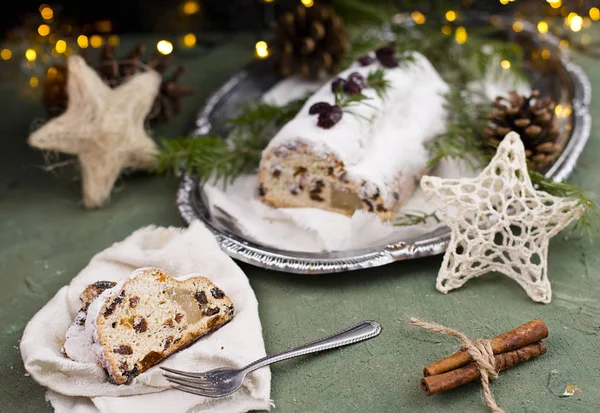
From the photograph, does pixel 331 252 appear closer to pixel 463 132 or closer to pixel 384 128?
pixel 384 128

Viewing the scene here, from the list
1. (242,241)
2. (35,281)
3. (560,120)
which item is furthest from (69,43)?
(560,120)

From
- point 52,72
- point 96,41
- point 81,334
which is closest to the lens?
point 81,334

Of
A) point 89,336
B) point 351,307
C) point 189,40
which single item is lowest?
point 351,307

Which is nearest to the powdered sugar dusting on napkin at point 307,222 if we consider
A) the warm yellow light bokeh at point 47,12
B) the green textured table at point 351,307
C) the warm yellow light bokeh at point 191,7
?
the green textured table at point 351,307

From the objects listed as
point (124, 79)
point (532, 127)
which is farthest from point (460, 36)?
point (124, 79)

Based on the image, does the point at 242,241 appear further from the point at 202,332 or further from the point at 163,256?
the point at 202,332

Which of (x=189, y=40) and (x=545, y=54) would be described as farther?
(x=189, y=40)
